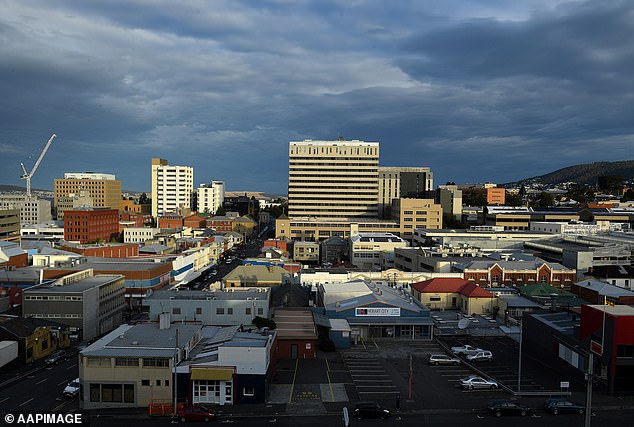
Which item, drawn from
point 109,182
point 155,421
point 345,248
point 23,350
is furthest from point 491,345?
point 109,182

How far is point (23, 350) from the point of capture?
86.2 feet

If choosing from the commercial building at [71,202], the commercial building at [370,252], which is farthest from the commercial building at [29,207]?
the commercial building at [370,252]

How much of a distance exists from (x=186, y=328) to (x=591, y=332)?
17.6m

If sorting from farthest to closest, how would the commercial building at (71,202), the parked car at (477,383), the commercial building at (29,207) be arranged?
the commercial building at (71,202), the commercial building at (29,207), the parked car at (477,383)

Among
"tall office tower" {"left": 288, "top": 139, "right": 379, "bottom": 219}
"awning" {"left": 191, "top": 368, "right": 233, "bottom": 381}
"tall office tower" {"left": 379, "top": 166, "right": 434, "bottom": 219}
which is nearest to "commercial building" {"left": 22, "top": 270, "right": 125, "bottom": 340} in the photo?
"awning" {"left": 191, "top": 368, "right": 233, "bottom": 381}

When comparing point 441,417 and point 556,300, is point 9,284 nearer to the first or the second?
point 441,417

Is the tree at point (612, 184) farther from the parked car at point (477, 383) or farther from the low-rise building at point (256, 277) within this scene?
the parked car at point (477, 383)

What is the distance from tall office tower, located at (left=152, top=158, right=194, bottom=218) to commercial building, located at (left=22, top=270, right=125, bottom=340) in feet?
302

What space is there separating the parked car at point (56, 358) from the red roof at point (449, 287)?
24182 millimetres

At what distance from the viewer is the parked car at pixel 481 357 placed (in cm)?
2669

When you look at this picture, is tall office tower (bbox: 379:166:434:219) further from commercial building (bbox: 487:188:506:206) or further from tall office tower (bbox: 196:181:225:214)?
tall office tower (bbox: 196:181:225:214)

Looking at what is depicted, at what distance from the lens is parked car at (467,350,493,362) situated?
26688mm

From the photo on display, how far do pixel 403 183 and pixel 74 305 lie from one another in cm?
10663

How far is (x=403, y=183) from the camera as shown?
131m
